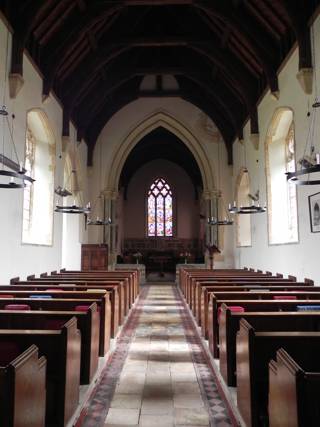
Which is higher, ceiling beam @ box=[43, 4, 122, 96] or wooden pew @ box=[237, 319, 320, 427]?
ceiling beam @ box=[43, 4, 122, 96]

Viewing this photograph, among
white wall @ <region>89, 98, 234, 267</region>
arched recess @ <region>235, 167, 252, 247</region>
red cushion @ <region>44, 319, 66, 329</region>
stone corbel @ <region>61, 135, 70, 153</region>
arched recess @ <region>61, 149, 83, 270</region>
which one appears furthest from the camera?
white wall @ <region>89, 98, 234, 267</region>

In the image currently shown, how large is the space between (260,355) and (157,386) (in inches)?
56.9

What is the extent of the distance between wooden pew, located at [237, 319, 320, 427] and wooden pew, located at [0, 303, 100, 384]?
5.17 feet

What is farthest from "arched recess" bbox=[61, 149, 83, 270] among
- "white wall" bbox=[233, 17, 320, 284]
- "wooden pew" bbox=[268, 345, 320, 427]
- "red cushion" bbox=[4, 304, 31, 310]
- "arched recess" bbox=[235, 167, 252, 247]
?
"wooden pew" bbox=[268, 345, 320, 427]

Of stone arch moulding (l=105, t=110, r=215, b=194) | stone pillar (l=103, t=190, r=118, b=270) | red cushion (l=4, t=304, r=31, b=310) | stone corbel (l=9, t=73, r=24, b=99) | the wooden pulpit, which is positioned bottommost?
red cushion (l=4, t=304, r=31, b=310)

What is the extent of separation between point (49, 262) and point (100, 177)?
6.84 meters

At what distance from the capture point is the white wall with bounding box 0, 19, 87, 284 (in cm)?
750

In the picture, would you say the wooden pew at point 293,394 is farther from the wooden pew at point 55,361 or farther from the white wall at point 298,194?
the white wall at point 298,194

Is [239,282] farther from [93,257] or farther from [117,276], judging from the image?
[93,257]

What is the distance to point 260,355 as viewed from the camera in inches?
110

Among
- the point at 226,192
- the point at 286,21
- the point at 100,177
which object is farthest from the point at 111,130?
the point at 286,21

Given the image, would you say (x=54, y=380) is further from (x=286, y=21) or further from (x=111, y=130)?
(x=111, y=130)

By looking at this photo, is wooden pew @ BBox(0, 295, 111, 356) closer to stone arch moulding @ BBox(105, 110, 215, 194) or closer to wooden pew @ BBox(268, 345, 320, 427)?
wooden pew @ BBox(268, 345, 320, 427)

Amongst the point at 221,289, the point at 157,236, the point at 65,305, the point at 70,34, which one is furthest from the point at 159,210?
the point at 65,305
